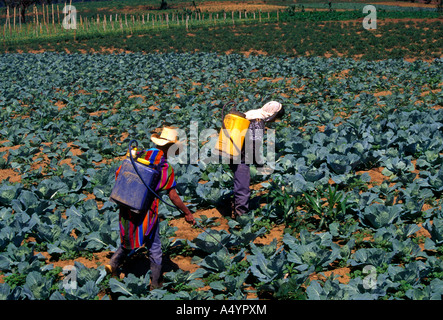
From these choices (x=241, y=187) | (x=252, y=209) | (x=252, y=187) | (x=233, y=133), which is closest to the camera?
(x=233, y=133)

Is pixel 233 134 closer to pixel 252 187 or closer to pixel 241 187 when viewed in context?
pixel 241 187

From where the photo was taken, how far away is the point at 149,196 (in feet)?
13.1

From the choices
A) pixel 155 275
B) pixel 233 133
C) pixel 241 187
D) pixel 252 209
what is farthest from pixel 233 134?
pixel 155 275

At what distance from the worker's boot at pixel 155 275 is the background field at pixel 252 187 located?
10 centimetres

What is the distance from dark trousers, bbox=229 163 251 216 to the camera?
5660mm

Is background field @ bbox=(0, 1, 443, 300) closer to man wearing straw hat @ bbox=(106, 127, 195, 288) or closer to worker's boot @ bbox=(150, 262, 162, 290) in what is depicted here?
worker's boot @ bbox=(150, 262, 162, 290)

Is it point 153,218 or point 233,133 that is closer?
point 153,218

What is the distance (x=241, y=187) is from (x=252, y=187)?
4.20ft

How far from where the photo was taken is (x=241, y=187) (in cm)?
568

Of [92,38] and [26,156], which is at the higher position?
[92,38]

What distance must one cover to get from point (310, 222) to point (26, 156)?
5515mm

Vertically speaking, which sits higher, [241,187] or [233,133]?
[233,133]
